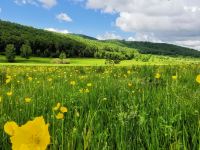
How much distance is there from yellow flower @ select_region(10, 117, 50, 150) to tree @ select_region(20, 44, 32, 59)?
149 meters

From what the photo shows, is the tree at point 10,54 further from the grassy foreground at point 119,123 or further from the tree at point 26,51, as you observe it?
the grassy foreground at point 119,123

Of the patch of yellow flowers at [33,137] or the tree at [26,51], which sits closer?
the patch of yellow flowers at [33,137]

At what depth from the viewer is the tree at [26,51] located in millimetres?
148000

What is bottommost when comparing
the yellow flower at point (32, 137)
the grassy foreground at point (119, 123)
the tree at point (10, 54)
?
the tree at point (10, 54)

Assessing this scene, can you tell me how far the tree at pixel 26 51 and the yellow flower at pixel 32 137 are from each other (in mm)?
149498

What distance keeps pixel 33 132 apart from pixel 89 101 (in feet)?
13.3

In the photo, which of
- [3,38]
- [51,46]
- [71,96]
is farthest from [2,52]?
[71,96]

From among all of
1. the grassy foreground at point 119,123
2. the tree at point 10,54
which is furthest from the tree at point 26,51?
the grassy foreground at point 119,123

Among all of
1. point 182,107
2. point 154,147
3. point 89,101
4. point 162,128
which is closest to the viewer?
point 154,147

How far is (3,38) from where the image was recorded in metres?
159

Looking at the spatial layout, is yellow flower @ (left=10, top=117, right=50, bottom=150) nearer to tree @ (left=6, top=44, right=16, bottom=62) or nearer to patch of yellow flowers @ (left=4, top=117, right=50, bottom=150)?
patch of yellow flowers @ (left=4, top=117, right=50, bottom=150)

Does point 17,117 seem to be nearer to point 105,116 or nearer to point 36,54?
point 105,116

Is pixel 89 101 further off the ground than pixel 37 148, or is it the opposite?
pixel 37 148

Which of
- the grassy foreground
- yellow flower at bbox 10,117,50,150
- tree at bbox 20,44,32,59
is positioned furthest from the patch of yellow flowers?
tree at bbox 20,44,32,59
